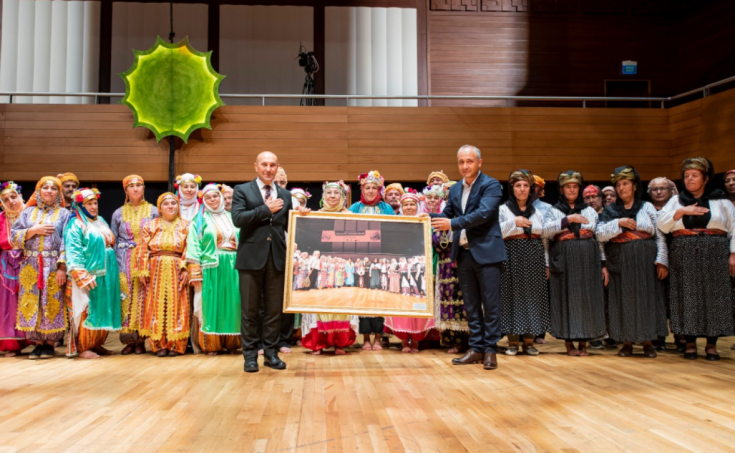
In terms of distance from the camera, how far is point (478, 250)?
12.4 ft

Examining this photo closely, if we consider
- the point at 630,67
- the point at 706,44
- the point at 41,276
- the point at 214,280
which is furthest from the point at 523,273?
the point at 706,44

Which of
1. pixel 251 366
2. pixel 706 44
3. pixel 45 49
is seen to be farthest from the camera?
pixel 706 44

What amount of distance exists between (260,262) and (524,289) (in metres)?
1.93

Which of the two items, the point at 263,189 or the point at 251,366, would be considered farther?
the point at 263,189

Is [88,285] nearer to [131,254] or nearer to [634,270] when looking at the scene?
[131,254]

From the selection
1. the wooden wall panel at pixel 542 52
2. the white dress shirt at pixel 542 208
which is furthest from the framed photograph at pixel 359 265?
the wooden wall panel at pixel 542 52

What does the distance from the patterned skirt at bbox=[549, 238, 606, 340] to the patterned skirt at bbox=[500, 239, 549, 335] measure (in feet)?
0.32

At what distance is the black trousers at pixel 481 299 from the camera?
379cm

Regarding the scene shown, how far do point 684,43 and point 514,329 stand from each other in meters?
7.69

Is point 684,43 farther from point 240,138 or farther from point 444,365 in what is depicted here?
point 444,365

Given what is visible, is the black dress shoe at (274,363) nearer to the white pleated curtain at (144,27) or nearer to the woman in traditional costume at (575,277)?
the woman in traditional costume at (575,277)

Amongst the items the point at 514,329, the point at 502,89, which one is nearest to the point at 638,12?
the point at 502,89

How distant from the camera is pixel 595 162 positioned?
8586 millimetres

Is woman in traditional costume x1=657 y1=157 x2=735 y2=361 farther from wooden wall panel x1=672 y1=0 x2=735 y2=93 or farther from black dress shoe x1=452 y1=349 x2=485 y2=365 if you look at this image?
wooden wall panel x1=672 y1=0 x2=735 y2=93
